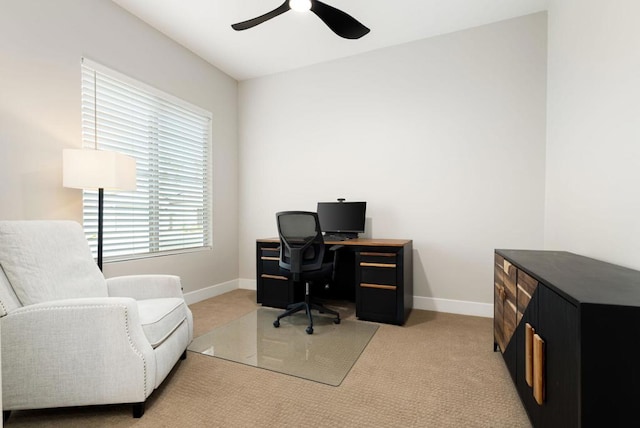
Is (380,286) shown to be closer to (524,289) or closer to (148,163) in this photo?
(524,289)

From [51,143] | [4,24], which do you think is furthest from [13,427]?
[4,24]

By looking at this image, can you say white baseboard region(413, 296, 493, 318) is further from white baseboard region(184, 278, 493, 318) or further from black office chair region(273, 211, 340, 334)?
black office chair region(273, 211, 340, 334)

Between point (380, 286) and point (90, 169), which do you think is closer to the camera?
point (90, 169)

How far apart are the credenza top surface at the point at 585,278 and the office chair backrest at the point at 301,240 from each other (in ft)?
4.95

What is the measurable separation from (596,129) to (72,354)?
3125 millimetres

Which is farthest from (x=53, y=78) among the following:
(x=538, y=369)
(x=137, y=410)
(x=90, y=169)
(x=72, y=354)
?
(x=538, y=369)

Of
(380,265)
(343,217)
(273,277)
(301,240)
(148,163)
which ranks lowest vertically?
(273,277)

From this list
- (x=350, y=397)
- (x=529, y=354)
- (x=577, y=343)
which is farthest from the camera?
(x=350, y=397)

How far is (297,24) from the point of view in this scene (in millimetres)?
3006

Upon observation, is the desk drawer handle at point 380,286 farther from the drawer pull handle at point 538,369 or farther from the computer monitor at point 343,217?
the drawer pull handle at point 538,369

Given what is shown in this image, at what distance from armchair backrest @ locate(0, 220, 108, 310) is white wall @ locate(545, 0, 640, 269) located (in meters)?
2.96

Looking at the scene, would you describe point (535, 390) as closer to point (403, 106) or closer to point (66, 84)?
point (403, 106)

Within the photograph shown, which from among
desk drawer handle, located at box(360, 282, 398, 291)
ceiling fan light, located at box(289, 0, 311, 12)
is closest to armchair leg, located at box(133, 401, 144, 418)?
desk drawer handle, located at box(360, 282, 398, 291)

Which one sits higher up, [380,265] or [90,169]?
[90,169]
